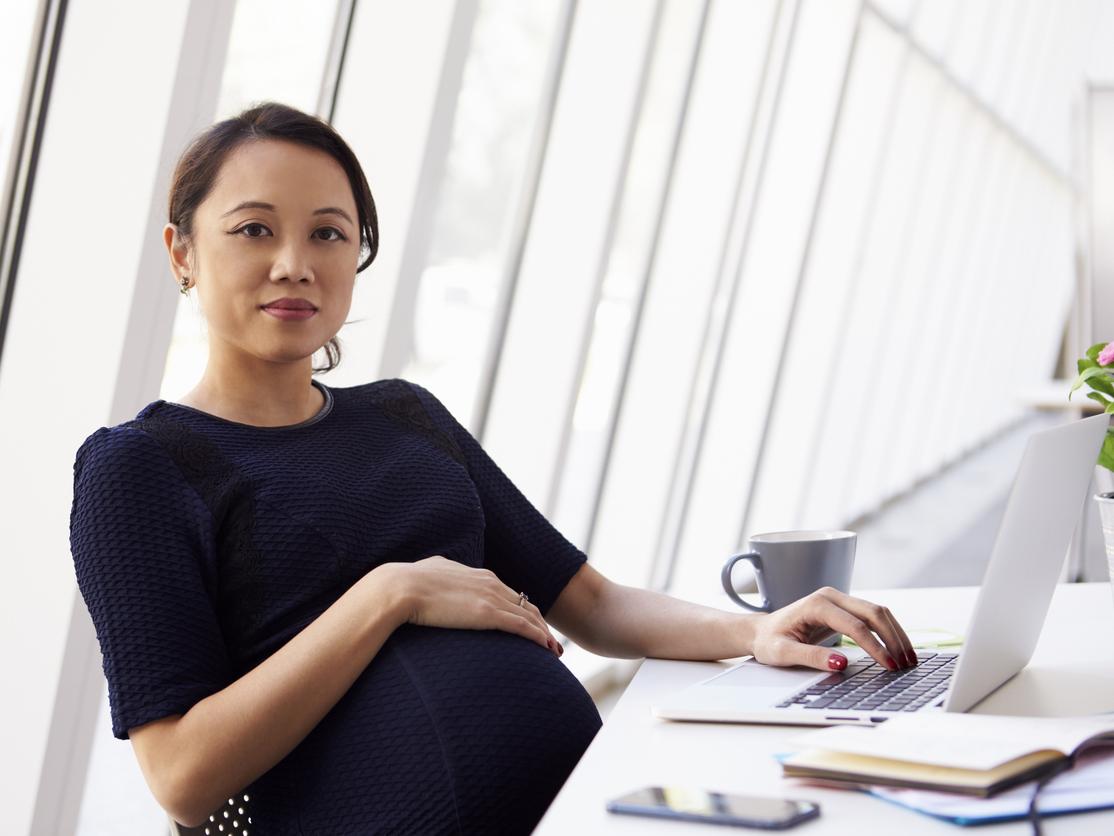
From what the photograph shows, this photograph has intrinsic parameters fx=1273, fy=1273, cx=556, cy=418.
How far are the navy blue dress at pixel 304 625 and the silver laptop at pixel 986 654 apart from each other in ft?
0.52

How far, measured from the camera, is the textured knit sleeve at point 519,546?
150 centimetres

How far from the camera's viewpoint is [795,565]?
136 cm

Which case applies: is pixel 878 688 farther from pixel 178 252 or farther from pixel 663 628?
pixel 178 252

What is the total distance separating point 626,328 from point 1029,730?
11.0 ft

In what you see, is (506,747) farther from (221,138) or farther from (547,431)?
(547,431)

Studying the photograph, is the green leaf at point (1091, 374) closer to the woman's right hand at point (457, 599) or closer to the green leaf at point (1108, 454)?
the green leaf at point (1108, 454)

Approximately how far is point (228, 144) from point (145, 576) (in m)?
0.50

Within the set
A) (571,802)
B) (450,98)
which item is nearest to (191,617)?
(571,802)

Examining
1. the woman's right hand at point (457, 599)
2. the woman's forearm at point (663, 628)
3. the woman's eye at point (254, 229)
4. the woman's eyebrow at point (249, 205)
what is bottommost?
the woman's forearm at point (663, 628)

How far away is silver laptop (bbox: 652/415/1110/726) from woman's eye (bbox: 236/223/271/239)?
0.65 metres

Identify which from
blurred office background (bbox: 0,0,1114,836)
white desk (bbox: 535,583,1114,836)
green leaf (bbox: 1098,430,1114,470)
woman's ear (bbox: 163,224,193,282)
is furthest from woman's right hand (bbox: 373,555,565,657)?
blurred office background (bbox: 0,0,1114,836)

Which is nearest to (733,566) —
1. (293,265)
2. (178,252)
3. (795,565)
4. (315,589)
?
(795,565)

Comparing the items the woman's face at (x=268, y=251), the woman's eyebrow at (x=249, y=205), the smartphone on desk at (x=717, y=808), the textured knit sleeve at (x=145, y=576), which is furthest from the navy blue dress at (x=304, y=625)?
the smartphone on desk at (x=717, y=808)

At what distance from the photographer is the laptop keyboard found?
104 cm
